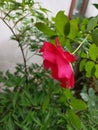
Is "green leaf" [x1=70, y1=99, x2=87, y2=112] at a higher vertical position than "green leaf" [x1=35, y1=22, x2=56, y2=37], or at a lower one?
lower

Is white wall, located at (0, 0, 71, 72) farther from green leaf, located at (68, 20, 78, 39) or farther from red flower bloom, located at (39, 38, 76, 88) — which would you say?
red flower bloom, located at (39, 38, 76, 88)

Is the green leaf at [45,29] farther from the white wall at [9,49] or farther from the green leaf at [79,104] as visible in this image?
the white wall at [9,49]

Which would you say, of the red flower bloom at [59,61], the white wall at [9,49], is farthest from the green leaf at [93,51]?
the white wall at [9,49]

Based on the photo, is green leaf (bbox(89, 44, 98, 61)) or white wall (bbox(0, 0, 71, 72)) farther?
white wall (bbox(0, 0, 71, 72))

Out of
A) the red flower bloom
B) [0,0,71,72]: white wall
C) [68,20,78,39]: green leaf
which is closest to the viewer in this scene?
the red flower bloom

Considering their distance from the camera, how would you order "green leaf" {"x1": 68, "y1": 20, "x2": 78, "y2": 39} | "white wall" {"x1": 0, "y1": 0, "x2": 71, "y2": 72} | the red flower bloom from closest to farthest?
the red flower bloom → "green leaf" {"x1": 68, "y1": 20, "x2": 78, "y2": 39} → "white wall" {"x1": 0, "y1": 0, "x2": 71, "y2": 72}

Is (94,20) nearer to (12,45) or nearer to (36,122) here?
(36,122)

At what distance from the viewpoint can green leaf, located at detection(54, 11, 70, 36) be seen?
43cm

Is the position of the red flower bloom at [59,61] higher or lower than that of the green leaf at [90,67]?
higher

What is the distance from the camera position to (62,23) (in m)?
0.44

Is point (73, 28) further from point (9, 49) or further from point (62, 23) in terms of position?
point (9, 49)

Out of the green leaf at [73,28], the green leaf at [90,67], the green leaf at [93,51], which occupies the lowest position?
the green leaf at [90,67]

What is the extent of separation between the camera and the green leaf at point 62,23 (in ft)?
1.41

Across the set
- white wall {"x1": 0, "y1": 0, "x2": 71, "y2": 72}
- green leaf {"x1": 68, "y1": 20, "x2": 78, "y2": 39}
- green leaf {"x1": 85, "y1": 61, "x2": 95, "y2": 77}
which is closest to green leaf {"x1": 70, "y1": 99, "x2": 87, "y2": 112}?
green leaf {"x1": 85, "y1": 61, "x2": 95, "y2": 77}
